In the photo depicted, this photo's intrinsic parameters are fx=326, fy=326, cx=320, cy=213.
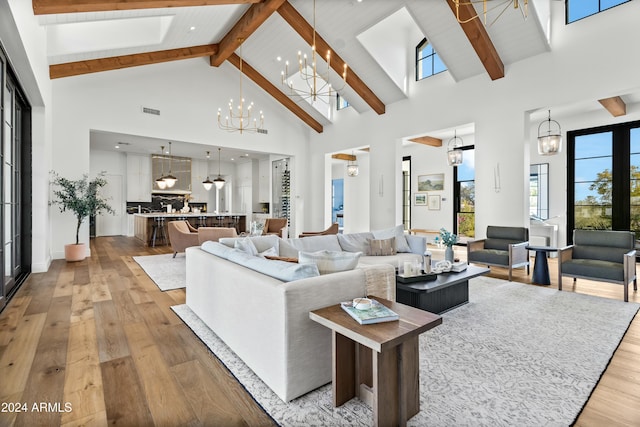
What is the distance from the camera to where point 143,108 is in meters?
7.37

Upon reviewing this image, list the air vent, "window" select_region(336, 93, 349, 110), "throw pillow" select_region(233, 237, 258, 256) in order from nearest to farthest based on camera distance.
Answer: "throw pillow" select_region(233, 237, 258, 256) < the air vent < "window" select_region(336, 93, 349, 110)

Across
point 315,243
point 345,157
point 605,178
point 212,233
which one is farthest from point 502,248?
point 345,157

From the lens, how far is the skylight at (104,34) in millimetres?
5176

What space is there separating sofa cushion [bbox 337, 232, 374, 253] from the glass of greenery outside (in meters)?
4.58

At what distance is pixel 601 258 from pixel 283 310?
4771 mm

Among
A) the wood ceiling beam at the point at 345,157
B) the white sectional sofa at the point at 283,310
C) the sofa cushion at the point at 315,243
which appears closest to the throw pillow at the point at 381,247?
the sofa cushion at the point at 315,243

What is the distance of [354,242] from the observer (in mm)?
4863

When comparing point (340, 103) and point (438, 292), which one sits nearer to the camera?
point (438, 292)

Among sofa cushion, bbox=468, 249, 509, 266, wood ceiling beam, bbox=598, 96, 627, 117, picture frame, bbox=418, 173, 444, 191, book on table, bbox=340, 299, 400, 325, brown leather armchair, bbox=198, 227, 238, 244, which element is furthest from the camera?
picture frame, bbox=418, 173, 444, 191

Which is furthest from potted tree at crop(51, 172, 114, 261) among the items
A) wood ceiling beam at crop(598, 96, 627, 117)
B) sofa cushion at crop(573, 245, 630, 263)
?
wood ceiling beam at crop(598, 96, 627, 117)

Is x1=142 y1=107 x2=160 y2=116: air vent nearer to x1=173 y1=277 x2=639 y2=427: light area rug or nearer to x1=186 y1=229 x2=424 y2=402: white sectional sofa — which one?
x1=173 y1=277 x2=639 y2=427: light area rug

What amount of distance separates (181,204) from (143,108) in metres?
5.21

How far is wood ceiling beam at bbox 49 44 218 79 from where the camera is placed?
578 cm

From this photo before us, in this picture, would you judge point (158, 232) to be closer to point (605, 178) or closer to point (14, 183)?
point (14, 183)
